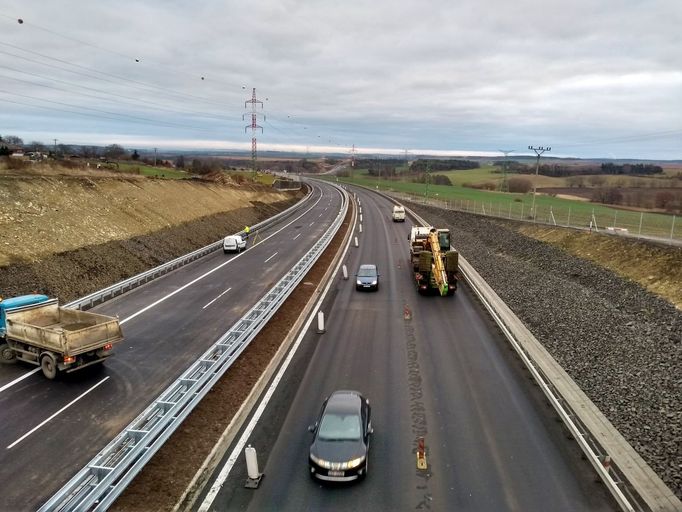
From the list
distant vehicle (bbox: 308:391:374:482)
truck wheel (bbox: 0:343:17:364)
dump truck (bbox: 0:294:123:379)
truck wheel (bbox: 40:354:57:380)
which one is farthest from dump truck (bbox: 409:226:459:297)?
truck wheel (bbox: 0:343:17:364)

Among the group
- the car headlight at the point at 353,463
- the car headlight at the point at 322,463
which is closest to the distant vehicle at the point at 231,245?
the car headlight at the point at 322,463

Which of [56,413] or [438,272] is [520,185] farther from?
[56,413]

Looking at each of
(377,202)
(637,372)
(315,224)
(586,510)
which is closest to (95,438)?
(586,510)

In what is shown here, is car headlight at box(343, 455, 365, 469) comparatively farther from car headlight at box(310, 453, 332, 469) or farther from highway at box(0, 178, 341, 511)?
highway at box(0, 178, 341, 511)

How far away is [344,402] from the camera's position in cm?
1331

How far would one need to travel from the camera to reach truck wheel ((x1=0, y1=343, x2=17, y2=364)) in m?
18.0

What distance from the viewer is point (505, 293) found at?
28.6 m

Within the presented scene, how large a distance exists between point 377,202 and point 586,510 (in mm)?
90656

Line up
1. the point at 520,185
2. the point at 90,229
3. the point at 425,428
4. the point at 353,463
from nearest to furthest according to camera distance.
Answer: the point at 353,463
the point at 425,428
the point at 90,229
the point at 520,185

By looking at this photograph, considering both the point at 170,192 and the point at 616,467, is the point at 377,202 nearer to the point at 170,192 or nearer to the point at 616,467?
the point at 170,192

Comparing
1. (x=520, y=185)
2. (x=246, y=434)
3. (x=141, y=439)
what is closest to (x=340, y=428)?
(x=246, y=434)

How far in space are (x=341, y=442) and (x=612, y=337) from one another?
14347 mm

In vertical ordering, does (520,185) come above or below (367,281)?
above

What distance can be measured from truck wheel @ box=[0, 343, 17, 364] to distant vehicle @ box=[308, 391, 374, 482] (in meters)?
13.1
